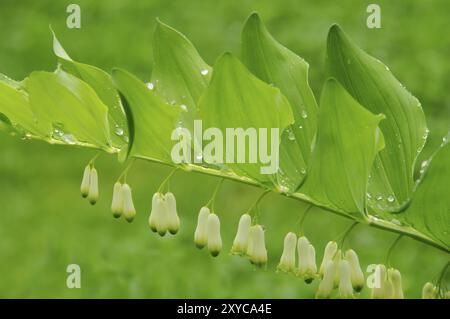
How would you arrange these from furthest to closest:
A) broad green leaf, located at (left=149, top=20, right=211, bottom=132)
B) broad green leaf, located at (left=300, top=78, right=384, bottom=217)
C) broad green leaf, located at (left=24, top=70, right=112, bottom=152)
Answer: broad green leaf, located at (left=149, top=20, right=211, bottom=132) < broad green leaf, located at (left=24, top=70, right=112, bottom=152) < broad green leaf, located at (left=300, top=78, right=384, bottom=217)

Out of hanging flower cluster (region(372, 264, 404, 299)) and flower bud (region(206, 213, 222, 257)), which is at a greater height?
flower bud (region(206, 213, 222, 257))

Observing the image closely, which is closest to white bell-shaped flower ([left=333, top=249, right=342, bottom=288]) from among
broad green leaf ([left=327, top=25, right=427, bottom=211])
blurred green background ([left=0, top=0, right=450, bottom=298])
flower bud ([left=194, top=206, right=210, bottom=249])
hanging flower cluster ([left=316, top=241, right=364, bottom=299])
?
hanging flower cluster ([left=316, top=241, right=364, bottom=299])

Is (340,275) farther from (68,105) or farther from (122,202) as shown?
(68,105)

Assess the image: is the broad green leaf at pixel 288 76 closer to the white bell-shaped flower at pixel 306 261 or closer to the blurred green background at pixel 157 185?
the white bell-shaped flower at pixel 306 261

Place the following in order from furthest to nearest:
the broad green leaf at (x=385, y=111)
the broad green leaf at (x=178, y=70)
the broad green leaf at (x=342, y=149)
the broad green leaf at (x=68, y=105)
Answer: the broad green leaf at (x=178, y=70) → the broad green leaf at (x=385, y=111) → the broad green leaf at (x=68, y=105) → the broad green leaf at (x=342, y=149)

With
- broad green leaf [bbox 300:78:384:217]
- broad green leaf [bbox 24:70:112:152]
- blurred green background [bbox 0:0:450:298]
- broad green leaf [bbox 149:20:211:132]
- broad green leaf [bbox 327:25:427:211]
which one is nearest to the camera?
broad green leaf [bbox 300:78:384:217]

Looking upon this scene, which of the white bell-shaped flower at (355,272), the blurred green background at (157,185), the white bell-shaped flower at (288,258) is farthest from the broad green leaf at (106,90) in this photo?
the blurred green background at (157,185)

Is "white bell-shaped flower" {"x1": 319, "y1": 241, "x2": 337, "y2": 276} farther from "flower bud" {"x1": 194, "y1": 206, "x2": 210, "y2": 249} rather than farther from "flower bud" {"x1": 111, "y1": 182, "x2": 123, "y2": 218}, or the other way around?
"flower bud" {"x1": 111, "y1": 182, "x2": 123, "y2": 218}

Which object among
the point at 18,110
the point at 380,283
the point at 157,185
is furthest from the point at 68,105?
the point at 157,185
